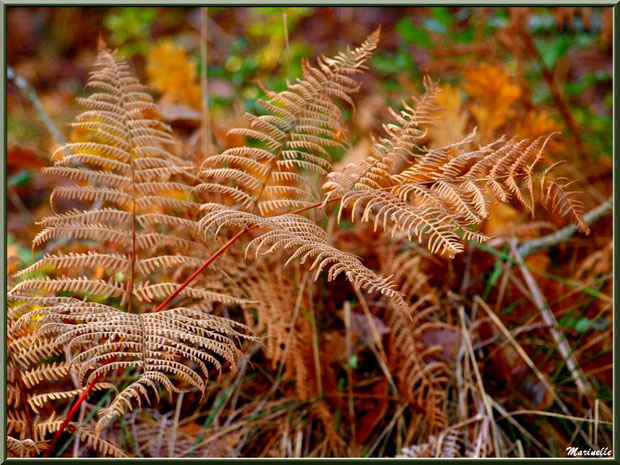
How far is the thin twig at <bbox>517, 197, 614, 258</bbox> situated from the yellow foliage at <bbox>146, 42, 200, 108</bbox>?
4.90ft

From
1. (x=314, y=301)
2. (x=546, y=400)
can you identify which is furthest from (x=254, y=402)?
(x=546, y=400)

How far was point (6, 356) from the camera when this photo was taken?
4.39 feet

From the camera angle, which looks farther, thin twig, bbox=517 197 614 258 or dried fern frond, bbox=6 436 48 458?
thin twig, bbox=517 197 614 258

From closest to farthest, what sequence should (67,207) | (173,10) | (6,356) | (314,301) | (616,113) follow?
(6,356) → (616,113) → (314,301) → (67,207) → (173,10)

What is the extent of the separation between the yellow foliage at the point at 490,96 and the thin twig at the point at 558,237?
1.45 feet

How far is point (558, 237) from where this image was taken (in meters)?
2.24

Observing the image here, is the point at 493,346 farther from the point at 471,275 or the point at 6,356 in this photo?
the point at 6,356

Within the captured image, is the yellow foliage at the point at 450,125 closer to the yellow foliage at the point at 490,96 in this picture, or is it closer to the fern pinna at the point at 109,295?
the yellow foliage at the point at 490,96

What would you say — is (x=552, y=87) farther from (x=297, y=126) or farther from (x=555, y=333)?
(x=297, y=126)

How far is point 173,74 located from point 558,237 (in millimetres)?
1709

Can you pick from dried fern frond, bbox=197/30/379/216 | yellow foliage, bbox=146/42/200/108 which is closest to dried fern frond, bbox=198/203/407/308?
dried fern frond, bbox=197/30/379/216

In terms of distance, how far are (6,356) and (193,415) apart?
2.21ft

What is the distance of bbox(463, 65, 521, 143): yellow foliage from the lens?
234cm

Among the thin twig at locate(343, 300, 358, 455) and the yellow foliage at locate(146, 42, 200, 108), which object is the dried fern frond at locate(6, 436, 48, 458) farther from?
the yellow foliage at locate(146, 42, 200, 108)
